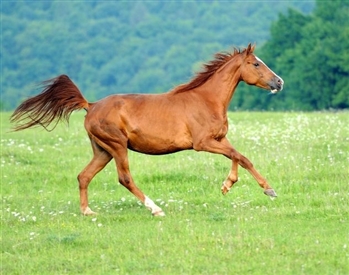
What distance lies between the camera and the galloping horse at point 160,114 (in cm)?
1448

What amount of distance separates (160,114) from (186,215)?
5.27ft

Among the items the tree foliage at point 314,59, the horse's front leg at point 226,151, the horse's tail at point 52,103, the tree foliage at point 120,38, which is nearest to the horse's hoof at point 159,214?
the horse's front leg at point 226,151

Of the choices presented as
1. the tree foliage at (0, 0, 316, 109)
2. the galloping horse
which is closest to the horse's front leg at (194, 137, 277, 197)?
the galloping horse

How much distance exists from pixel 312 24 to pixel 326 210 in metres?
70.7

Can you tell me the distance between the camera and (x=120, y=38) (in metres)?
176

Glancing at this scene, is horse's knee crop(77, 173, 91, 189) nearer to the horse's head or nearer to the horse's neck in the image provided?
the horse's neck

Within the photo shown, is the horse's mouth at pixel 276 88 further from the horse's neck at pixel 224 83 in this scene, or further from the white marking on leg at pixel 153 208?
the white marking on leg at pixel 153 208

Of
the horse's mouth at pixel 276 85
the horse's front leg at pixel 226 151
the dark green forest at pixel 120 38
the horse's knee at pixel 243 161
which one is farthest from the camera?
the dark green forest at pixel 120 38

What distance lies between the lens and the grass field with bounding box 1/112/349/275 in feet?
36.4

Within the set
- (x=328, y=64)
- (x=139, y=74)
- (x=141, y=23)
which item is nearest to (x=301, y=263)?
(x=328, y=64)

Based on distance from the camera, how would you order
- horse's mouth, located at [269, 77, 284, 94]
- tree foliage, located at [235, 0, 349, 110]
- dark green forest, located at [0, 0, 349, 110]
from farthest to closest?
dark green forest, located at [0, 0, 349, 110] < tree foliage, located at [235, 0, 349, 110] < horse's mouth, located at [269, 77, 284, 94]

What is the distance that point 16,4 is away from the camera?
7180 inches

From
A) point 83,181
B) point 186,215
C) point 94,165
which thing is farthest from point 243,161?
point 83,181

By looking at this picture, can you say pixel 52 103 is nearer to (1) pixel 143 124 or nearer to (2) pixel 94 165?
(2) pixel 94 165
